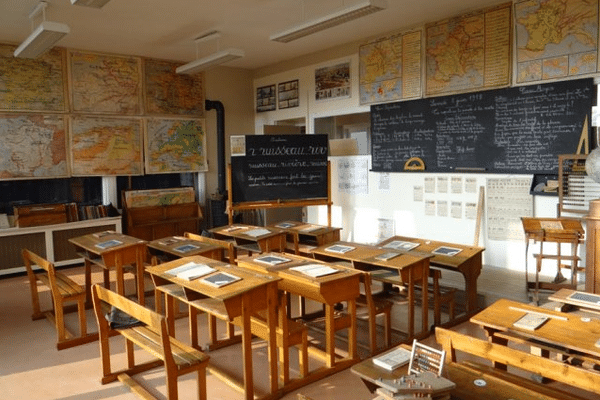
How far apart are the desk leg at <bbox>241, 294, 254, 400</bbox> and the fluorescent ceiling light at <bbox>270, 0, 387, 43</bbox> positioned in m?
2.98

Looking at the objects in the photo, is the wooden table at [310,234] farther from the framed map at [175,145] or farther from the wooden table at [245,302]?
the framed map at [175,145]

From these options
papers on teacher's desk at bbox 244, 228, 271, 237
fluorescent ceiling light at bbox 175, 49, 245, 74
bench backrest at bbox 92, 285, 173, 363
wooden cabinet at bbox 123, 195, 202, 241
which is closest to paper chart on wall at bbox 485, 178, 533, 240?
papers on teacher's desk at bbox 244, 228, 271, 237

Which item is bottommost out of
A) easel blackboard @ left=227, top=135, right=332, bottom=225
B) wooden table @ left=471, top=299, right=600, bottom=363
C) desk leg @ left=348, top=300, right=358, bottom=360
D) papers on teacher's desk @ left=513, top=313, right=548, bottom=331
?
desk leg @ left=348, top=300, right=358, bottom=360

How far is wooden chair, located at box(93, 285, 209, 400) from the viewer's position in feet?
9.10

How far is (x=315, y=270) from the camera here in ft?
11.9

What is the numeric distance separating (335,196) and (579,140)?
149 inches

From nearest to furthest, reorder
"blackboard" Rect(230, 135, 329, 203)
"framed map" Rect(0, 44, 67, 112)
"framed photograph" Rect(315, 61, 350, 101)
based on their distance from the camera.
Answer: "framed map" Rect(0, 44, 67, 112) < "blackboard" Rect(230, 135, 329, 203) < "framed photograph" Rect(315, 61, 350, 101)

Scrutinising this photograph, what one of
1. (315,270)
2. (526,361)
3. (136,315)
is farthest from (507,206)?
(136,315)

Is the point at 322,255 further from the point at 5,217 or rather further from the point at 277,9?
the point at 5,217

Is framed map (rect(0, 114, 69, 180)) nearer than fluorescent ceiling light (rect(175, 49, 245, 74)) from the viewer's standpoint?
No

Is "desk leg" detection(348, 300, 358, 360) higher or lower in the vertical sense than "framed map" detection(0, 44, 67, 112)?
lower

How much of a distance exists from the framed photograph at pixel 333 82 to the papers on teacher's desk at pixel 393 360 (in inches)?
229

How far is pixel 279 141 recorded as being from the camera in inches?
289

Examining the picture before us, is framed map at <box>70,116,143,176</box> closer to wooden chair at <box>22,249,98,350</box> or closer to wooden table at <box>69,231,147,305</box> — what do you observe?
wooden table at <box>69,231,147,305</box>
